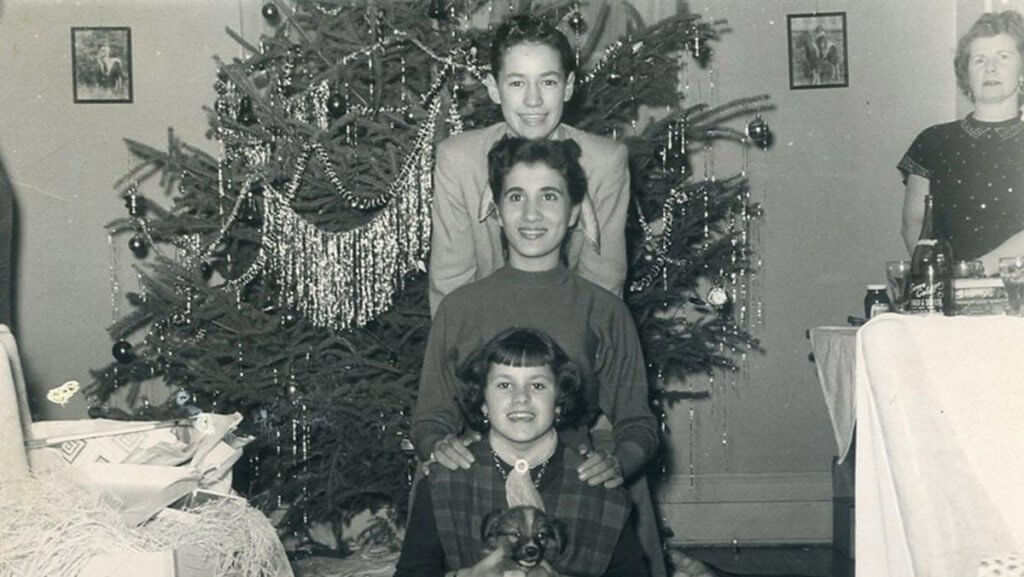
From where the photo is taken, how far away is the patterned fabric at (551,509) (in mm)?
1859

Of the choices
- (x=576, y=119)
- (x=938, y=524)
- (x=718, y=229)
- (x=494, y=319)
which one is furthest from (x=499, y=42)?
(x=718, y=229)

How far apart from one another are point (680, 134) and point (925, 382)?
196 cm

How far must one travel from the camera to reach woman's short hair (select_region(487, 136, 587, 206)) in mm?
2176

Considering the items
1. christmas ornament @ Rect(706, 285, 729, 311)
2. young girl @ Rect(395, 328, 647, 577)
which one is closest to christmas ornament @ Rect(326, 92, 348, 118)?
christmas ornament @ Rect(706, 285, 729, 311)

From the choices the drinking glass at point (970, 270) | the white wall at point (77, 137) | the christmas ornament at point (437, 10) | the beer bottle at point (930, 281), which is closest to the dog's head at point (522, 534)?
the beer bottle at point (930, 281)

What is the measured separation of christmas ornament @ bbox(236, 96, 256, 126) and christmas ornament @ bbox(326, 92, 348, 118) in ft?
0.81

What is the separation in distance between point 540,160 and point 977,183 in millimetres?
1639

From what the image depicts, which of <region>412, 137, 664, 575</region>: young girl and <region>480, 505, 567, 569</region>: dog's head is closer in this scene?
<region>480, 505, 567, 569</region>: dog's head

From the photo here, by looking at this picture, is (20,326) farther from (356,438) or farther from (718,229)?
(718,229)

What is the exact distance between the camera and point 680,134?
3475mm

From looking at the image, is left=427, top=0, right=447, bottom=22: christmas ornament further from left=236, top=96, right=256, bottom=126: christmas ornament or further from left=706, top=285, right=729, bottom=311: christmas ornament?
left=706, top=285, right=729, bottom=311: christmas ornament

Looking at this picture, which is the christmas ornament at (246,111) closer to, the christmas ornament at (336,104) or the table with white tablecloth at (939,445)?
the christmas ornament at (336,104)

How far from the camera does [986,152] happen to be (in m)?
3.18

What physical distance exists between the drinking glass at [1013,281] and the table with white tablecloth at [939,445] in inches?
19.8
